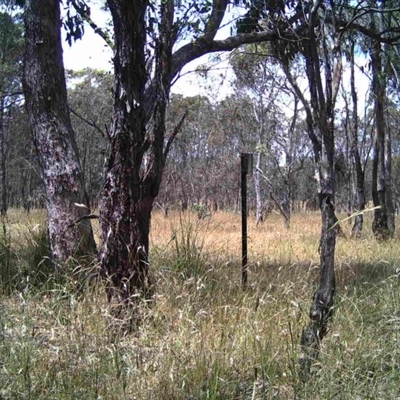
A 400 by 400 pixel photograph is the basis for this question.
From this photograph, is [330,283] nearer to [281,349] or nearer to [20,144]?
[281,349]

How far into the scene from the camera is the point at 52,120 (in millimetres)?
5762

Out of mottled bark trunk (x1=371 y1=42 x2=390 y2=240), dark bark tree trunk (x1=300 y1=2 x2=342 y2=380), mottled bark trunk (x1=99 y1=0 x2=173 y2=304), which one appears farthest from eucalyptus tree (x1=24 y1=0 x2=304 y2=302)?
mottled bark trunk (x1=371 y1=42 x2=390 y2=240)

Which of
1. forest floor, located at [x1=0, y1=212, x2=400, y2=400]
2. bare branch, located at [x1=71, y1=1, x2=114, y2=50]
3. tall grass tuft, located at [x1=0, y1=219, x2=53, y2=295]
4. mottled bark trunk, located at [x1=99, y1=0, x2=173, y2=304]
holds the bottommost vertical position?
forest floor, located at [x1=0, y1=212, x2=400, y2=400]

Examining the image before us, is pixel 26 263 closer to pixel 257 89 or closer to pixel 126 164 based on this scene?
pixel 126 164

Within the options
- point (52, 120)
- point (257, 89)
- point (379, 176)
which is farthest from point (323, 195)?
point (257, 89)

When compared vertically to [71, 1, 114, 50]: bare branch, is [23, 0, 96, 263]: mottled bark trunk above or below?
below

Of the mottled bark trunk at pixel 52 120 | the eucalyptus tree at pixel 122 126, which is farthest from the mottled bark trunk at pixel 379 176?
the mottled bark trunk at pixel 52 120

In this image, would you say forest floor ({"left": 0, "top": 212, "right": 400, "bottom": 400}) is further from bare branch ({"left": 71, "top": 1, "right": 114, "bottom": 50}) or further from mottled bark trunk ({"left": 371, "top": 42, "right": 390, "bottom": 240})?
mottled bark trunk ({"left": 371, "top": 42, "right": 390, "bottom": 240})

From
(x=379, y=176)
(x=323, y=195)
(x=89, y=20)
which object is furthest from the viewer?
(x=379, y=176)

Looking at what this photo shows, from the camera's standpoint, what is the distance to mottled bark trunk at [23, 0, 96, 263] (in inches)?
219

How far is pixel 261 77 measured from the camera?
22062mm

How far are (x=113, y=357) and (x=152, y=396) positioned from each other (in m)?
0.35

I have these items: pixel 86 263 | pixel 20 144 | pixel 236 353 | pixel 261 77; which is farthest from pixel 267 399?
pixel 20 144

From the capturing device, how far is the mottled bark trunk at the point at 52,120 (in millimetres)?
5559
